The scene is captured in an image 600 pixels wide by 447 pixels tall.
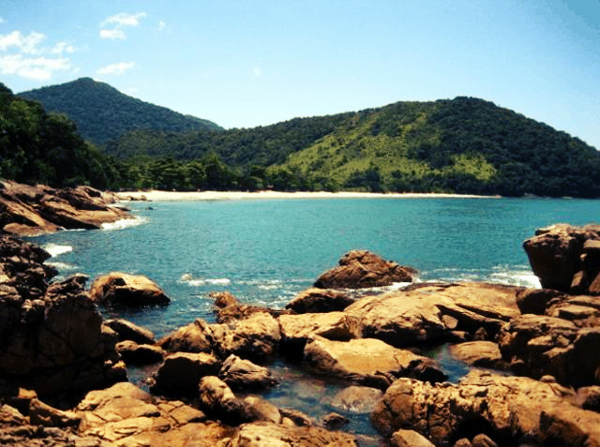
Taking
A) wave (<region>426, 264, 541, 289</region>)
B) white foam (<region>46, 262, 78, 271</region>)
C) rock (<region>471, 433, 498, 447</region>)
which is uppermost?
wave (<region>426, 264, 541, 289</region>)

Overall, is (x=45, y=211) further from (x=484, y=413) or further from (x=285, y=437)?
(x=484, y=413)

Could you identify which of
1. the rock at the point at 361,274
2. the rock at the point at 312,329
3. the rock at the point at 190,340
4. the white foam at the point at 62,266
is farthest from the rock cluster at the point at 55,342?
the white foam at the point at 62,266

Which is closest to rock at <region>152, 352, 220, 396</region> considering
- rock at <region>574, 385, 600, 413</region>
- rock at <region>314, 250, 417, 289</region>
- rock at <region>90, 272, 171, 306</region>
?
rock at <region>574, 385, 600, 413</region>

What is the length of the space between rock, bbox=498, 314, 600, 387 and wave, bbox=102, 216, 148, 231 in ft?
220

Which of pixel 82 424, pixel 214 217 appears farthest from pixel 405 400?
pixel 214 217

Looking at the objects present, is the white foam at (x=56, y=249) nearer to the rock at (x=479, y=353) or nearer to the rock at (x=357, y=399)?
the rock at (x=357, y=399)

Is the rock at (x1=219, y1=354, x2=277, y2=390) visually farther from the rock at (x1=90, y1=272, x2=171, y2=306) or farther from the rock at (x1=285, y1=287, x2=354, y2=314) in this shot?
the rock at (x1=90, y1=272, x2=171, y2=306)

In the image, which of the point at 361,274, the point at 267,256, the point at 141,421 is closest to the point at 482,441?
the point at 141,421

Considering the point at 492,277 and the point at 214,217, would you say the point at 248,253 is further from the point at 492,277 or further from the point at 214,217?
the point at 214,217

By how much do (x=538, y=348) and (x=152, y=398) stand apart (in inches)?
633

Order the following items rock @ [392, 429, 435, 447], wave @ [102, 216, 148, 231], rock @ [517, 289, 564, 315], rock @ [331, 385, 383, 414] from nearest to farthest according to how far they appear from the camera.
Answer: rock @ [392, 429, 435, 447]
rock @ [331, 385, 383, 414]
rock @ [517, 289, 564, 315]
wave @ [102, 216, 148, 231]

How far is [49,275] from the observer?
1503 inches

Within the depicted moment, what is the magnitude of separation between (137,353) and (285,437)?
11.5m

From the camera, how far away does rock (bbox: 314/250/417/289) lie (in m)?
42.2
